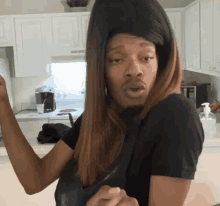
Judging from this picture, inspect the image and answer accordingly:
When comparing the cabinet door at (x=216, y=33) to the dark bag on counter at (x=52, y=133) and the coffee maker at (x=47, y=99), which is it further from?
the coffee maker at (x=47, y=99)

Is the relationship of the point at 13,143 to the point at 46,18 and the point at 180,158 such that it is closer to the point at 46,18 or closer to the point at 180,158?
the point at 180,158

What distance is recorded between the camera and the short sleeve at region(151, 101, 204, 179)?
36cm

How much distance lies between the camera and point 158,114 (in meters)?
0.39

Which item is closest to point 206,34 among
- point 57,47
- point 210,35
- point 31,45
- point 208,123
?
point 210,35

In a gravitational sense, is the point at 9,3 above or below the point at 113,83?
above

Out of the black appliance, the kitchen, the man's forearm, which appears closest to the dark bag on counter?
the kitchen

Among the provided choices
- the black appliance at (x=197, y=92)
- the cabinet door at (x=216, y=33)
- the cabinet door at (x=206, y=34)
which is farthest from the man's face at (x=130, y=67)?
the black appliance at (x=197, y=92)

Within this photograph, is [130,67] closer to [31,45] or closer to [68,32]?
[68,32]

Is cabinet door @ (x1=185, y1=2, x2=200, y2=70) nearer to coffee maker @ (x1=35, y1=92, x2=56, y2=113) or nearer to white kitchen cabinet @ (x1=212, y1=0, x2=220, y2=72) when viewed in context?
white kitchen cabinet @ (x1=212, y1=0, x2=220, y2=72)

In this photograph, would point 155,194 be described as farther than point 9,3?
Result: No

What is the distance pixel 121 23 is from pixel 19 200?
151 cm

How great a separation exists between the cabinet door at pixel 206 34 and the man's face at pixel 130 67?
2.00 m

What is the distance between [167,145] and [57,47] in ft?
9.73

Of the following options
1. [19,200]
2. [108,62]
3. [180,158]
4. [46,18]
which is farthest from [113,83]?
[46,18]
